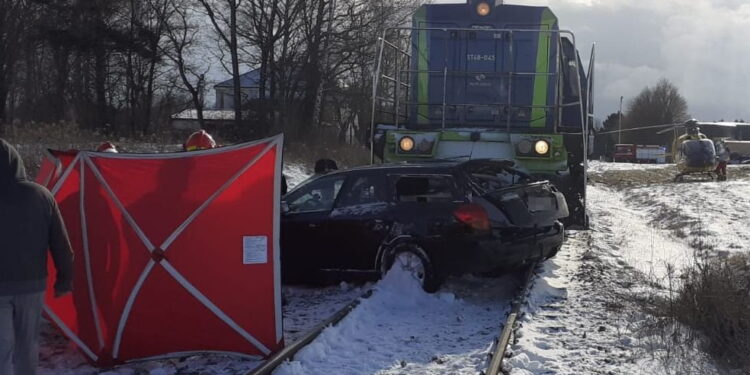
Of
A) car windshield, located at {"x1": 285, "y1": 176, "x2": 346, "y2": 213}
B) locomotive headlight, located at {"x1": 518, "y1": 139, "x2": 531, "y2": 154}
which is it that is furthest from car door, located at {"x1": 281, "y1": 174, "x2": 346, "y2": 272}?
locomotive headlight, located at {"x1": 518, "y1": 139, "x2": 531, "y2": 154}

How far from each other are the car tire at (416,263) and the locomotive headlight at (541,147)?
3.62 meters

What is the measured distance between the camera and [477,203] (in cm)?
771

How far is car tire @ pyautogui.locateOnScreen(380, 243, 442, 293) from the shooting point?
773 cm

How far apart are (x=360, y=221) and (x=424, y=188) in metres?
0.81

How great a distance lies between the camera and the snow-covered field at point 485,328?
5.52 metres

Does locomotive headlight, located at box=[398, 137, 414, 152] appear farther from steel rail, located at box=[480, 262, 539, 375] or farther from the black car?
steel rail, located at box=[480, 262, 539, 375]

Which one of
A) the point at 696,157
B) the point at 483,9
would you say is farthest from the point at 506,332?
the point at 696,157

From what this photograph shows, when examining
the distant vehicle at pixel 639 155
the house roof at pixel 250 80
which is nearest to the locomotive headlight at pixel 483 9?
the house roof at pixel 250 80

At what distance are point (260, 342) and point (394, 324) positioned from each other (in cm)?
161

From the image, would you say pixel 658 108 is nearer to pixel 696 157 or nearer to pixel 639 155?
pixel 639 155

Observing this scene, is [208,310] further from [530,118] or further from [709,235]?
[709,235]

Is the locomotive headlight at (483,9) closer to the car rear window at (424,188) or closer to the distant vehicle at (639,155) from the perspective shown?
the car rear window at (424,188)

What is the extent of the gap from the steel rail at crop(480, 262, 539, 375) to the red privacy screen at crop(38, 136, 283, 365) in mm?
1635

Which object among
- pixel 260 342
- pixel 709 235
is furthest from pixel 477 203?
pixel 709 235
